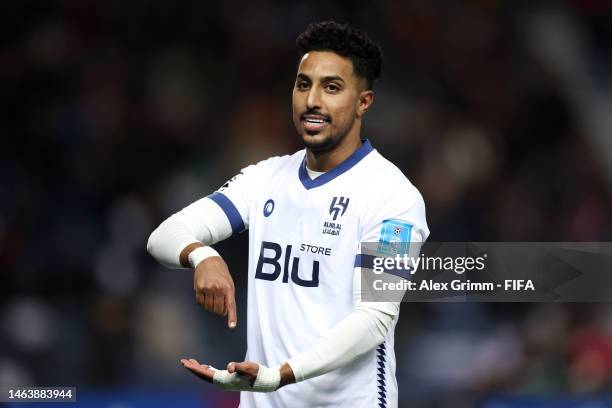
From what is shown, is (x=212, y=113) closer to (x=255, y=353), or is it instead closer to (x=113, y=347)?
(x=113, y=347)

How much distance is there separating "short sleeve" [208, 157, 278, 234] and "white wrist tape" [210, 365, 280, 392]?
3.21 feet

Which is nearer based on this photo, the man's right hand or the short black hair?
the man's right hand

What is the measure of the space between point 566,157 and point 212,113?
3214mm

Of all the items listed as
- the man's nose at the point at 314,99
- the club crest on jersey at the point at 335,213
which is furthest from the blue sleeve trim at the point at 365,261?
the man's nose at the point at 314,99

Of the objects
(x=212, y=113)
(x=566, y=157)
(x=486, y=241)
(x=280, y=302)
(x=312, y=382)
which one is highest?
(x=212, y=113)

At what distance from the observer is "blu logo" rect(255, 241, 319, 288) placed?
4379 mm

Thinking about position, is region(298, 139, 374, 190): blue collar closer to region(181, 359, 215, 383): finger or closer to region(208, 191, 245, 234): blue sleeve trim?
region(208, 191, 245, 234): blue sleeve trim

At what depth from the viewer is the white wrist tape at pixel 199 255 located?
4.21 m

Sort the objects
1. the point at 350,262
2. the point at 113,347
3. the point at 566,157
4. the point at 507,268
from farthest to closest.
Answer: the point at 566,157, the point at 113,347, the point at 507,268, the point at 350,262

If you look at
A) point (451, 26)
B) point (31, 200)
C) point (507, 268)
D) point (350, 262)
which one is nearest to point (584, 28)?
point (451, 26)

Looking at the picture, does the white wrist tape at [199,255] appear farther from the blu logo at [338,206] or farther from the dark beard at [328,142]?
the dark beard at [328,142]

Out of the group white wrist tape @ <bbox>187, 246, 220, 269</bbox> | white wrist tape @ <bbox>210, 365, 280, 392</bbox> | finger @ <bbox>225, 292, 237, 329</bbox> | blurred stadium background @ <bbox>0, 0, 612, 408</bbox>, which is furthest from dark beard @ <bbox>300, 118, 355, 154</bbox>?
blurred stadium background @ <bbox>0, 0, 612, 408</bbox>

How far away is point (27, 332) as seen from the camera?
8070 mm

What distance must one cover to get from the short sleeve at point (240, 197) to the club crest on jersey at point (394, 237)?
0.72 meters
